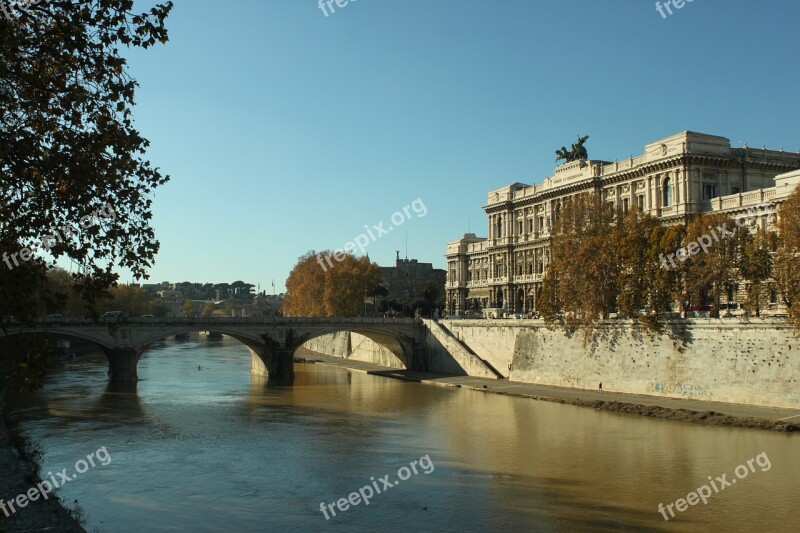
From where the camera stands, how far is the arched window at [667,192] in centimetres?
5941

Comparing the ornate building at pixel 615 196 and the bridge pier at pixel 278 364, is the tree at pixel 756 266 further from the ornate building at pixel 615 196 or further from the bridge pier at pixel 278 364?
the bridge pier at pixel 278 364

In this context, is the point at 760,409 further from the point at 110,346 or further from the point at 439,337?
the point at 110,346

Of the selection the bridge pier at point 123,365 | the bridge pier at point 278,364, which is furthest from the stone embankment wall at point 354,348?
the bridge pier at point 123,365

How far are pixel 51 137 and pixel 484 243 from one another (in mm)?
75167

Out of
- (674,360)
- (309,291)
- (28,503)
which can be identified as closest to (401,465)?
(28,503)

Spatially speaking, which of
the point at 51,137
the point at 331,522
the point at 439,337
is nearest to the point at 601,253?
the point at 439,337

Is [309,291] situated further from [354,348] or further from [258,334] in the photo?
[258,334]

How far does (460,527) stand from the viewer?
2062 centimetres

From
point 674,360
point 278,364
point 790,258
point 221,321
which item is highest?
point 790,258

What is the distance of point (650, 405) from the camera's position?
4000 cm
